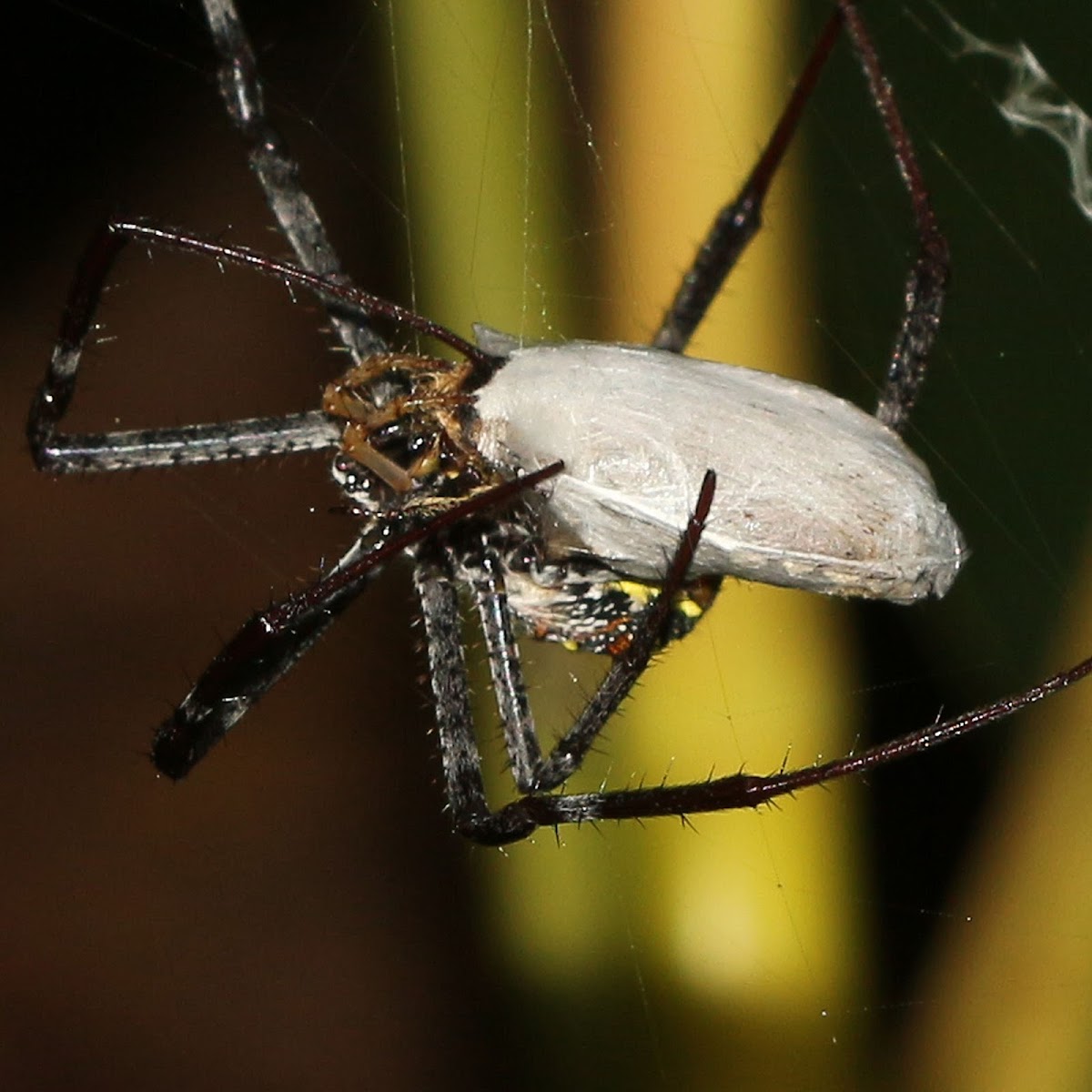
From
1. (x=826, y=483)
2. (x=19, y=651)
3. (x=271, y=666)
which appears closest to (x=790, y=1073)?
(x=271, y=666)

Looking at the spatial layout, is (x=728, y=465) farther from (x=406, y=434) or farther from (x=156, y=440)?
(x=156, y=440)

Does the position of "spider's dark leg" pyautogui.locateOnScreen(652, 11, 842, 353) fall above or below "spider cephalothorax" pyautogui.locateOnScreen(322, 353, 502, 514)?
above

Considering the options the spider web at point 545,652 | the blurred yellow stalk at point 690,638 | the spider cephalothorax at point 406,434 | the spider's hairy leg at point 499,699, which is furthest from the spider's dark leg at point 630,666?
the blurred yellow stalk at point 690,638

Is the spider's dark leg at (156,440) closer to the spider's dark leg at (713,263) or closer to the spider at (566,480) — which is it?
the spider at (566,480)

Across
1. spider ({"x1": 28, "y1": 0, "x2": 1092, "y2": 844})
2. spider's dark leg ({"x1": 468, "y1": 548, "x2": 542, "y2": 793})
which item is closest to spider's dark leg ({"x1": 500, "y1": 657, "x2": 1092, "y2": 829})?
spider ({"x1": 28, "y1": 0, "x2": 1092, "y2": 844})

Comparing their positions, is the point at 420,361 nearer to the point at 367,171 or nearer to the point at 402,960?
the point at 367,171

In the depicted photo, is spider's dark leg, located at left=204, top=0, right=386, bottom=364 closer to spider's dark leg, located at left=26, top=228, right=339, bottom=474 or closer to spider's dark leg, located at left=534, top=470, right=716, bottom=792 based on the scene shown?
spider's dark leg, located at left=26, top=228, right=339, bottom=474
